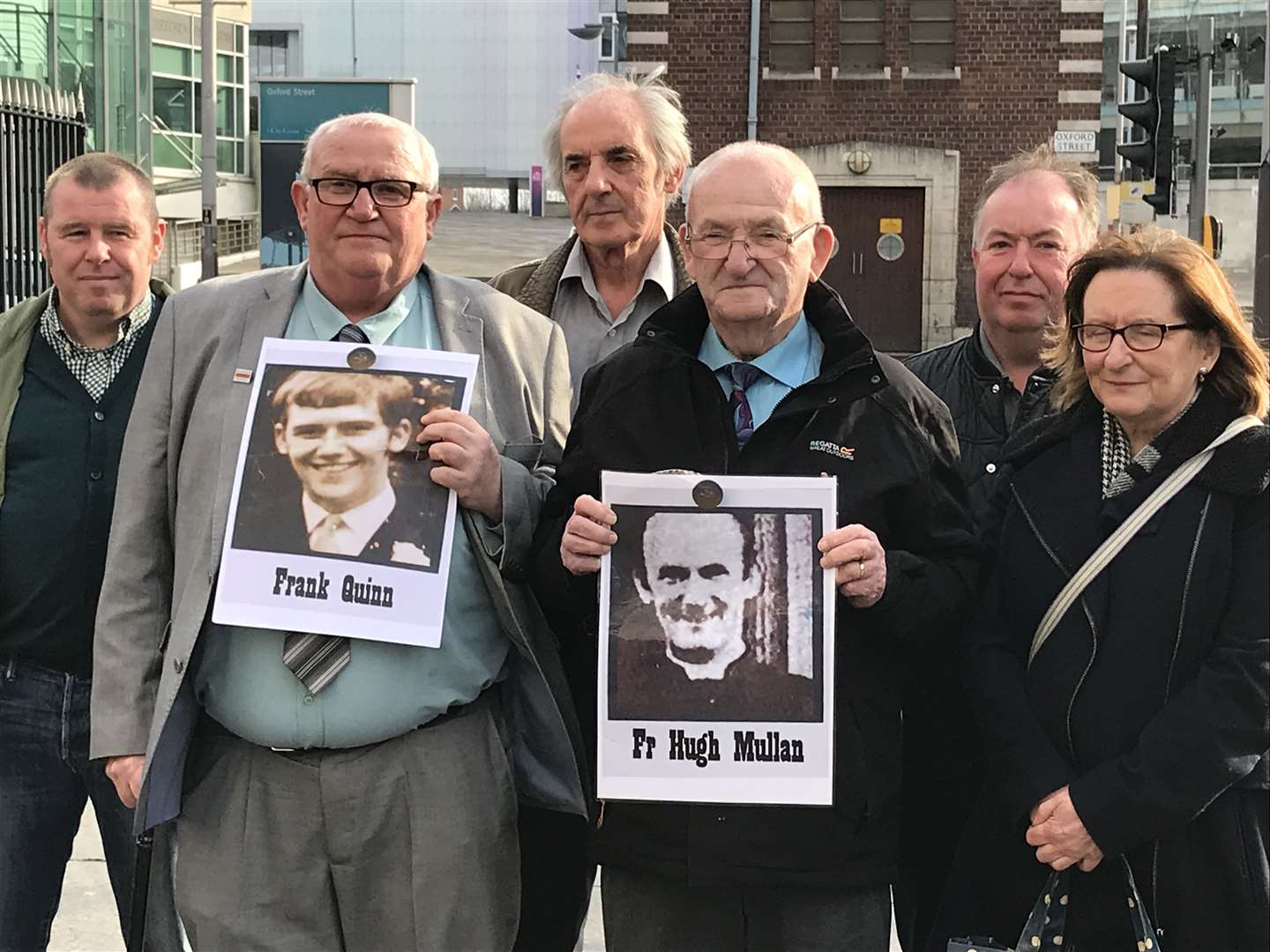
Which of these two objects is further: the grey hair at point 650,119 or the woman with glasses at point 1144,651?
the grey hair at point 650,119

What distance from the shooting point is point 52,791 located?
3639 mm

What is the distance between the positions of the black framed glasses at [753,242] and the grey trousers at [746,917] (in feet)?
3.98

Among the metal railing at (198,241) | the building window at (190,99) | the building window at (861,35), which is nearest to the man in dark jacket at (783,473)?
the building window at (861,35)

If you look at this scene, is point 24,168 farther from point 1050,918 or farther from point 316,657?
point 1050,918

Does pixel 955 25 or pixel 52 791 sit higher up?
pixel 955 25

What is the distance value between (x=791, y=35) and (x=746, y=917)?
2457 cm

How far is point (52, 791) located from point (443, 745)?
1204 millimetres

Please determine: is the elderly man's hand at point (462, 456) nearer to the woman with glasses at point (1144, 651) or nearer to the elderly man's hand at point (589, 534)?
the elderly man's hand at point (589, 534)

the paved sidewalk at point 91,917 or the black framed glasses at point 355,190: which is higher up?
the black framed glasses at point 355,190

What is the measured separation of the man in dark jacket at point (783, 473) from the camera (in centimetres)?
281

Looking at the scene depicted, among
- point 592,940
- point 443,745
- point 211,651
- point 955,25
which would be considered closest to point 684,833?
point 443,745

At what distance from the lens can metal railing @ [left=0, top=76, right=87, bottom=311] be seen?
991cm

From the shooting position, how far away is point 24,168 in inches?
400

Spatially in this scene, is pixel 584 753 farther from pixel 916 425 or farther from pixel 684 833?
pixel 916 425
